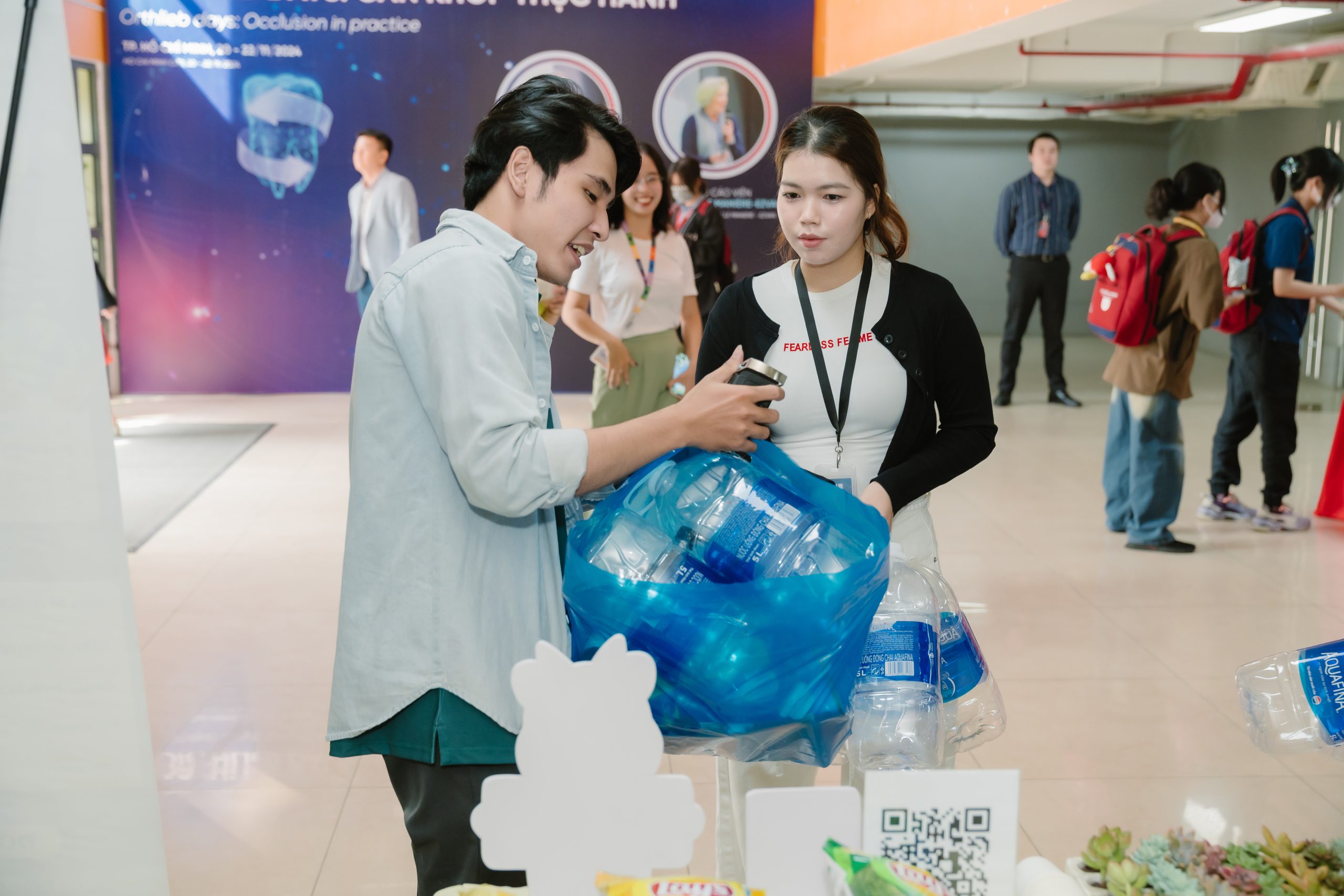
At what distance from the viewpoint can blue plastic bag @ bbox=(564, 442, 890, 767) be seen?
126cm

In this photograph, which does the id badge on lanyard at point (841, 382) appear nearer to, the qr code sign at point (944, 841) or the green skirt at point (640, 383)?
the qr code sign at point (944, 841)

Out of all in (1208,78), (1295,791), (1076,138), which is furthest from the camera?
(1076,138)

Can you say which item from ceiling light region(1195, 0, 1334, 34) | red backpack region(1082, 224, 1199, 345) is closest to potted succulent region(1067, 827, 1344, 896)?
red backpack region(1082, 224, 1199, 345)

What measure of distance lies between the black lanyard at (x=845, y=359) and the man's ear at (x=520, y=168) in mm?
632

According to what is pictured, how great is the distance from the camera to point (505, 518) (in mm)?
1451

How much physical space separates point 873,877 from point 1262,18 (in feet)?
27.5

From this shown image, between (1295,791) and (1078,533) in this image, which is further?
(1078,533)

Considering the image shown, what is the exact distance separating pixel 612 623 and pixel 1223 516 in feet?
17.0

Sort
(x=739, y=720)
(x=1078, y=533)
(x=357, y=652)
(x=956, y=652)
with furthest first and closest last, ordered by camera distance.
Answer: (x=1078, y=533), (x=956, y=652), (x=357, y=652), (x=739, y=720)

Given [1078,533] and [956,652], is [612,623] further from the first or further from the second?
[1078,533]

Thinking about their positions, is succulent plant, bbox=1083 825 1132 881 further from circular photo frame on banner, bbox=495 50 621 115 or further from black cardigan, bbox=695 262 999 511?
circular photo frame on banner, bbox=495 50 621 115

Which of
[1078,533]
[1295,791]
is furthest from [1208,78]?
[1295,791]

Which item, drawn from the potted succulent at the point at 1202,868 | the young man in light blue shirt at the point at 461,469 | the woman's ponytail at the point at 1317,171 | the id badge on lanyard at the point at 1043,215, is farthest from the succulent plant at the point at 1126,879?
the id badge on lanyard at the point at 1043,215

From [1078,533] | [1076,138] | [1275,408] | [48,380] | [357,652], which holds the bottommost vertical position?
[1078,533]
